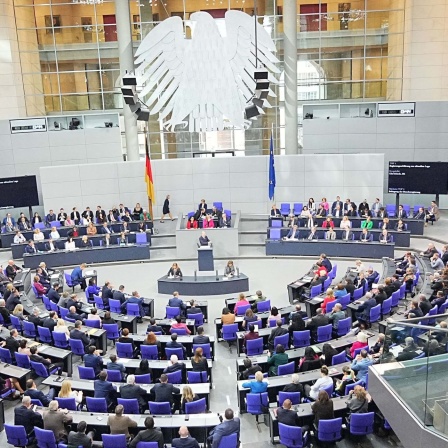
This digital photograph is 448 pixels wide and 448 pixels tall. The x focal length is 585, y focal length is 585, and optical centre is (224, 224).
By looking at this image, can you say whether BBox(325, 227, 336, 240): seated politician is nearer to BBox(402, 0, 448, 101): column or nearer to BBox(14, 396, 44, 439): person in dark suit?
BBox(402, 0, 448, 101): column

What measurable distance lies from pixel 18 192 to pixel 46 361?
49.0 ft

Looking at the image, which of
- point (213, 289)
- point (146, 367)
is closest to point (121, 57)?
point (213, 289)

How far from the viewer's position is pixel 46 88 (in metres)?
28.8

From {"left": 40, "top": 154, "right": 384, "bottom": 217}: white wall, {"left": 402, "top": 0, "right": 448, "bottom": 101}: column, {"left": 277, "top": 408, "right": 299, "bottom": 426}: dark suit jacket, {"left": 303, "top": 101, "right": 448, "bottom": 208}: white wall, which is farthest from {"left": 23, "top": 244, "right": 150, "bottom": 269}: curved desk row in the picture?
{"left": 402, "top": 0, "right": 448, "bottom": 101}: column

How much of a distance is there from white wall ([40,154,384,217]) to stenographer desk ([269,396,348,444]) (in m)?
16.0

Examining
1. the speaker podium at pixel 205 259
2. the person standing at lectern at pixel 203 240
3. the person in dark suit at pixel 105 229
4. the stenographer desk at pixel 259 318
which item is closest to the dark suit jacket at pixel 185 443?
the stenographer desk at pixel 259 318

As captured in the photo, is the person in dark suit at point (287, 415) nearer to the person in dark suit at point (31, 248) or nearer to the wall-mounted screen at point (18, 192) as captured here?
the person in dark suit at point (31, 248)

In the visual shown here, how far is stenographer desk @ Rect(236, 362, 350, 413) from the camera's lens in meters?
10.3

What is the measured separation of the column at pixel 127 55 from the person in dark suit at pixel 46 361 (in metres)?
15.9

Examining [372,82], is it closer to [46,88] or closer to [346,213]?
[346,213]

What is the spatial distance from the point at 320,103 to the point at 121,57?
31.1ft

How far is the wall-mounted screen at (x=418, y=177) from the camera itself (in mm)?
24047

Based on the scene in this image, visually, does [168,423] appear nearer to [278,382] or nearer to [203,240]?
[278,382]

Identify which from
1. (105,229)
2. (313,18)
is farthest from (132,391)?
(313,18)
